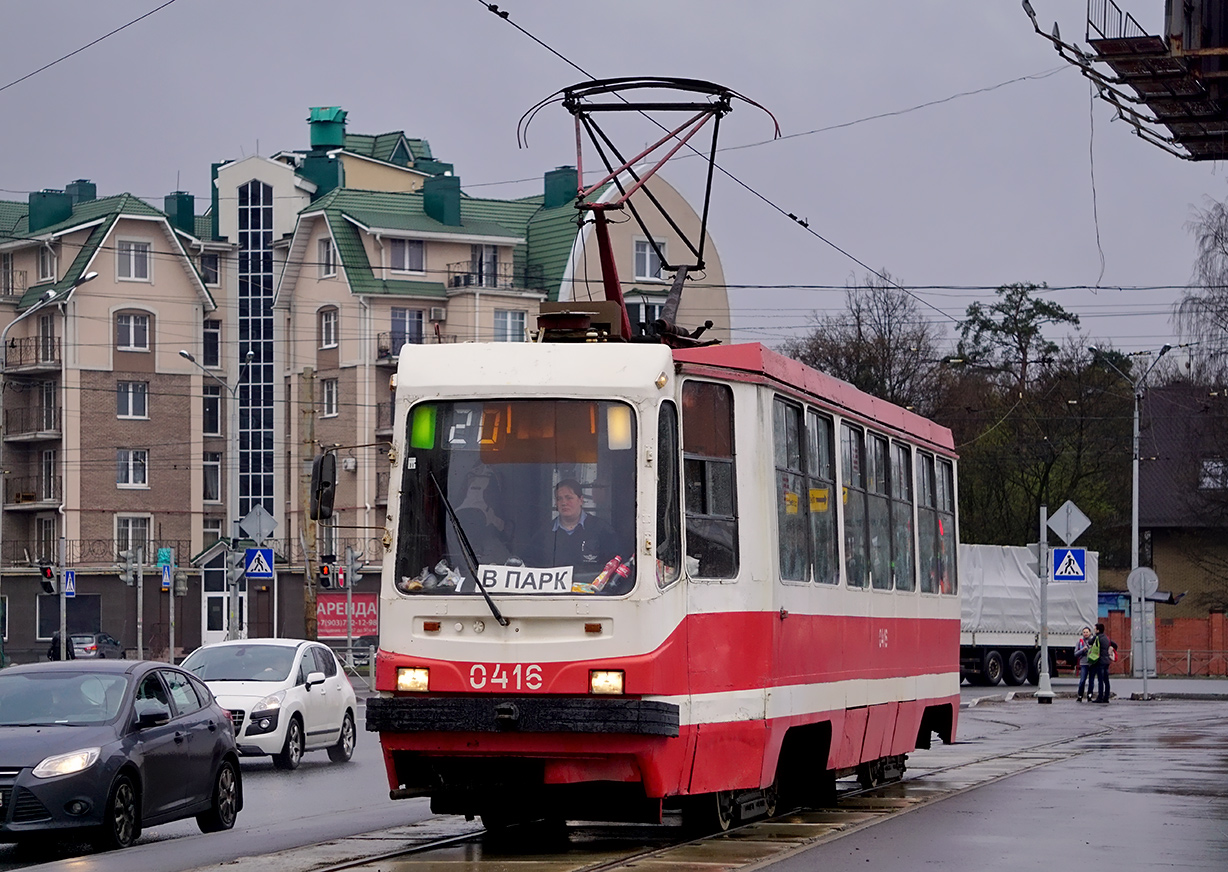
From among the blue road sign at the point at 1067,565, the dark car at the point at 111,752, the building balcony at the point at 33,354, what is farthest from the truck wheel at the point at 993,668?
the building balcony at the point at 33,354

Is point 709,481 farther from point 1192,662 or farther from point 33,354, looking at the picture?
point 33,354

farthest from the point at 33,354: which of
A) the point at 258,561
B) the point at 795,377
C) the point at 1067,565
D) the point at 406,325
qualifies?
the point at 795,377

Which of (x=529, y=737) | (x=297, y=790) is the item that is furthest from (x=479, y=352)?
(x=297, y=790)

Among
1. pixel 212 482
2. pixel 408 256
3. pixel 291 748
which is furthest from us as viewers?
pixel 212 482

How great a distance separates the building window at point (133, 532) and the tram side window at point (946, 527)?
56078mm

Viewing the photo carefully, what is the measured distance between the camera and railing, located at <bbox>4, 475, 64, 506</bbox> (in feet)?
241

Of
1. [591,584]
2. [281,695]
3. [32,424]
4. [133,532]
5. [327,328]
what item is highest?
[327,328]

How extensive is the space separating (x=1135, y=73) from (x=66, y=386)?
58.5m

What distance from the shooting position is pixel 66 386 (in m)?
72.1

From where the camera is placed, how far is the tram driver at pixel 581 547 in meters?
11.6

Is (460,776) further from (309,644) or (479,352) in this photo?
(309,644)

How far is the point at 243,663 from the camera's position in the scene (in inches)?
902

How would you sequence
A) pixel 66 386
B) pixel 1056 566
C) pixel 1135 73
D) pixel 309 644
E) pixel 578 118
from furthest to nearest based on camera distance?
pixel 66 386 → pixel 1056 566 → pixel 309 644 → pixel 1135 73 → pixel 578 118

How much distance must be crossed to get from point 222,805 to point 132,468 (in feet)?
197
